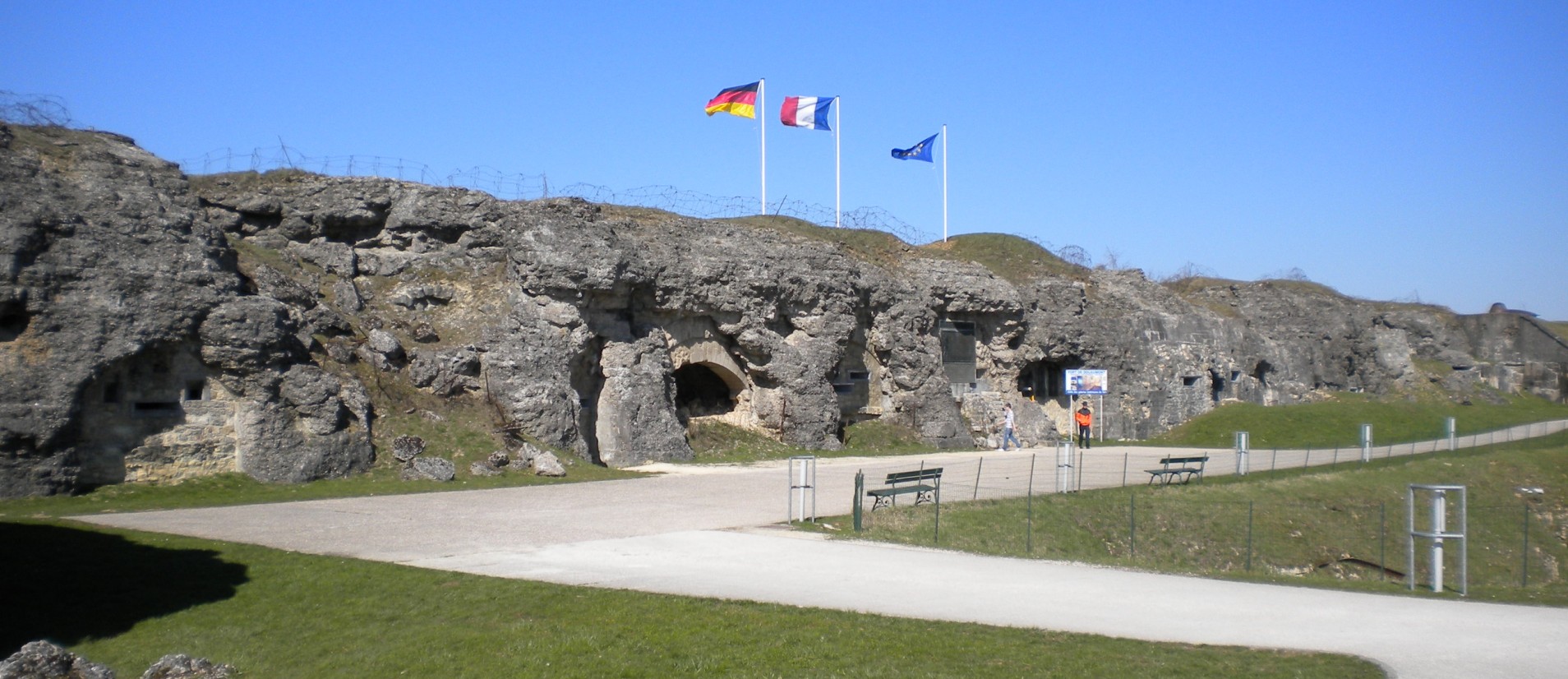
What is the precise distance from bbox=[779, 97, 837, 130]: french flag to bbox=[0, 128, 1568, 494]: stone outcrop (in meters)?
3.83

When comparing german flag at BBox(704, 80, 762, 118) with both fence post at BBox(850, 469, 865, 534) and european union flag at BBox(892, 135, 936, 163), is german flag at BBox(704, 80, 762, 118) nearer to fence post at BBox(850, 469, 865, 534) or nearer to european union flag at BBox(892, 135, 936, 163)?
european union flag at BBox(892, 135, 936, 163)

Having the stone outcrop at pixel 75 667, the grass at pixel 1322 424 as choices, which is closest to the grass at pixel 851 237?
the grass at pixel 1322 424

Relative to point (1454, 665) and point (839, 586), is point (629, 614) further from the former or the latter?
point (1454, 665)

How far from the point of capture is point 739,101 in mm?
→ 39094

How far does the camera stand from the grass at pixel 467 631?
10.9 m

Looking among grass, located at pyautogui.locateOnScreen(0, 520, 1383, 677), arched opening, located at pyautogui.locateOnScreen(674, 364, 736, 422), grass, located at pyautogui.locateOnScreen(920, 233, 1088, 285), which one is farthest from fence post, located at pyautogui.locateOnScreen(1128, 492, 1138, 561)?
grass, located at pyautogui.locateOnScreen(920, 233, 1088, 285)

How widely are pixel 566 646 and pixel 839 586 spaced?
4052 millimetres

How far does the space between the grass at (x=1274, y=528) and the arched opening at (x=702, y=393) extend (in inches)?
601

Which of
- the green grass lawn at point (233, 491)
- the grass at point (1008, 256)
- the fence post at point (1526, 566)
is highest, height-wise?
the grass at point (1008, 256)

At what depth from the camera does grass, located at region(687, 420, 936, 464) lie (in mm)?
33156

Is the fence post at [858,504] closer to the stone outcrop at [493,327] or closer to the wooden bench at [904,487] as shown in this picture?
the wooden bench at [904,487]

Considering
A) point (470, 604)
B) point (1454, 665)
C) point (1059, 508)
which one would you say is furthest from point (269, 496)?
point (1454, 665)

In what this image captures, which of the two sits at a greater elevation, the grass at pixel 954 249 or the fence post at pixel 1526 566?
the grass at pixel 954 249

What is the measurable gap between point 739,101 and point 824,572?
1047 inches
